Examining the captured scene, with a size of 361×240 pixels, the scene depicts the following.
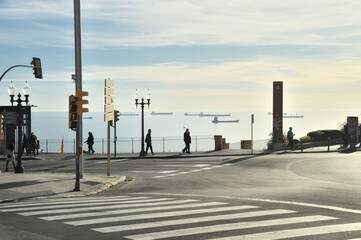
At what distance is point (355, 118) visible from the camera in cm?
4062

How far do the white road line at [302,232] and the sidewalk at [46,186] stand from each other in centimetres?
878

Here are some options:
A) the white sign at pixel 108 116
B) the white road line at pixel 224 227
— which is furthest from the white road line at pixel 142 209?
the white sign at pixel 108 116

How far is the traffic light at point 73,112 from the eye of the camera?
17031 mm

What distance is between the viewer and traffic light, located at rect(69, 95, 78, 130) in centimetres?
1703

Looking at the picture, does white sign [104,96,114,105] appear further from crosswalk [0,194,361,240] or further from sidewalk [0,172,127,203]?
crosswalk [0,194,361,240]

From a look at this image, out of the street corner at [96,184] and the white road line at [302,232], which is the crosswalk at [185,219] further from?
the street corner at [96,184]

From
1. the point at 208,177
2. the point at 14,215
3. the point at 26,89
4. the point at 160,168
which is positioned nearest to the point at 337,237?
the point at 14,215

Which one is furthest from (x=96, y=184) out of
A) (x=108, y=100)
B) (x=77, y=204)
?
(x=77, y=204)

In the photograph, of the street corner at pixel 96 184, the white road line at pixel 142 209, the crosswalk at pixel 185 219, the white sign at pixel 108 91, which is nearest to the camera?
the crosswalk at pixel 185 219

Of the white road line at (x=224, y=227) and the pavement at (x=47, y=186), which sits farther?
the pavement at (x=47, y=186)

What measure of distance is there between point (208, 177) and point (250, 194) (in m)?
6.78

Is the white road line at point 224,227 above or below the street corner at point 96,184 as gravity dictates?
above

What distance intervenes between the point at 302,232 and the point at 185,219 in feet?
8.49

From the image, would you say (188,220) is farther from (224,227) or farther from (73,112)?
(73,112)
